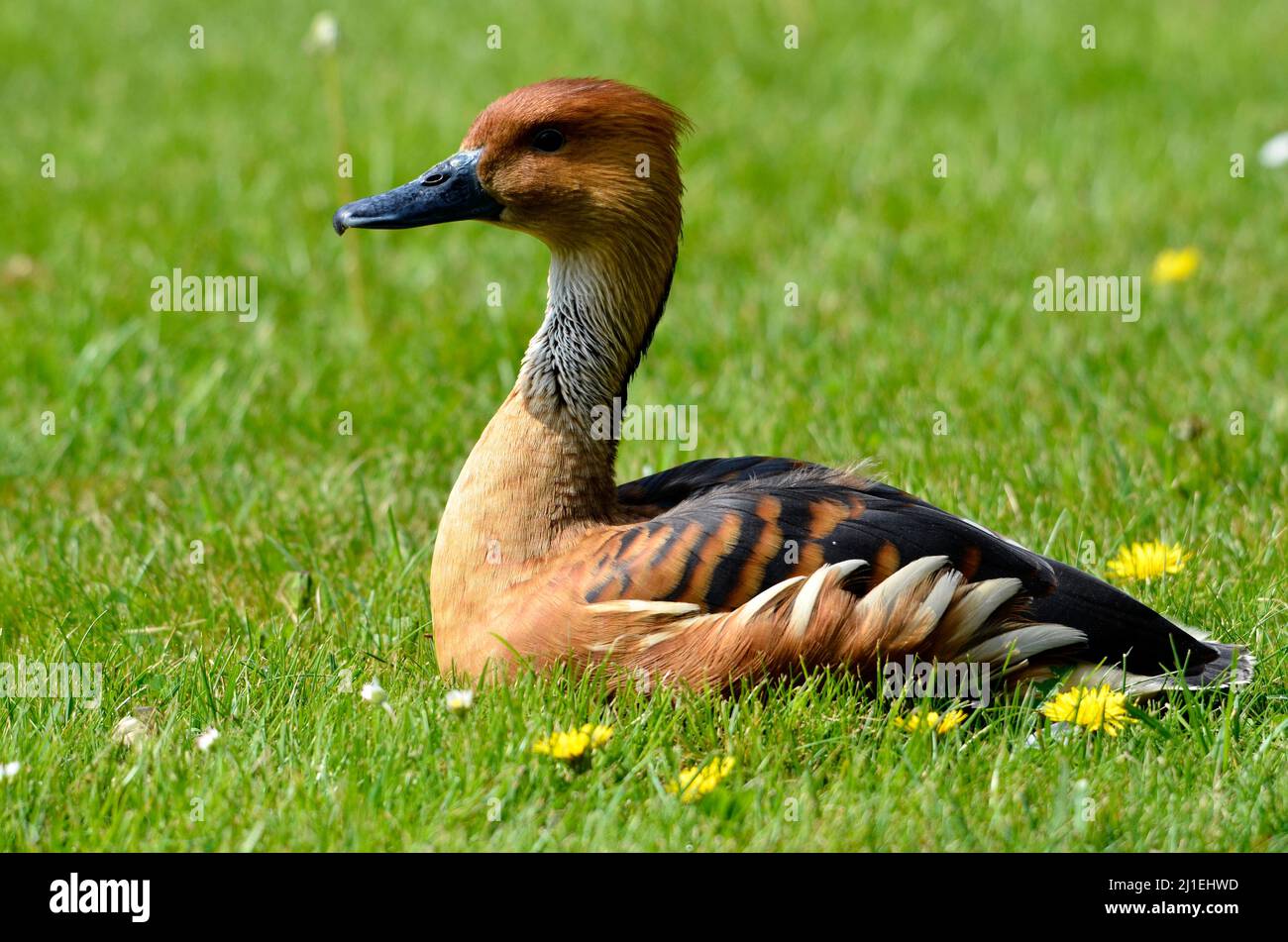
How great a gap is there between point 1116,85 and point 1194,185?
1543 mm

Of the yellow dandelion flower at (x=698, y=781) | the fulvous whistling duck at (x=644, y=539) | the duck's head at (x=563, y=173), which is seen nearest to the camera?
the yellow dandelion flower at (x=698, y=781)

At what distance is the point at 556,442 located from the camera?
149 inches

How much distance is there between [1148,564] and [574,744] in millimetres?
1823

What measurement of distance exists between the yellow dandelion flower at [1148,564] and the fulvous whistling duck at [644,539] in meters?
0.49

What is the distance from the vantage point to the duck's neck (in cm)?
368

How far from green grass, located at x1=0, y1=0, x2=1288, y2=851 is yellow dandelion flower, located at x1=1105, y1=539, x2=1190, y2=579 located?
0.07m

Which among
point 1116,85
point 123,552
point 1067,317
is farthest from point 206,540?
point 1116,85

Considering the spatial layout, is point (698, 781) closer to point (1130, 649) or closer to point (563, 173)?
point (1130, 649)

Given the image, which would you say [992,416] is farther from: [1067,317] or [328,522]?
[328,522]

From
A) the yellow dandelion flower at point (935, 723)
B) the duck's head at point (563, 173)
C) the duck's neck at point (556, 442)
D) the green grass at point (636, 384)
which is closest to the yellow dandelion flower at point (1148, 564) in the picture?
the green grass at point (636, 384)

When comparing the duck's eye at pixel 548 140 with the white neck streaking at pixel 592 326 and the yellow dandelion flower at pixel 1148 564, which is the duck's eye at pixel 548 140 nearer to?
the white neck streaking at pixel 592 326

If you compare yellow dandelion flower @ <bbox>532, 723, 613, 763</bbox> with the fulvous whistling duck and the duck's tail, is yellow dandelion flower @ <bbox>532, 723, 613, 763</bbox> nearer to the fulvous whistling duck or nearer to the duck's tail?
the fulvous whistling duck

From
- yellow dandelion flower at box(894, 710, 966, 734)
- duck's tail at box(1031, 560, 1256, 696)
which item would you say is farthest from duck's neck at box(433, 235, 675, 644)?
duck's tail at box(1031, 560, 1256, 696)

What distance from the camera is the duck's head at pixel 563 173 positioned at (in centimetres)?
386
